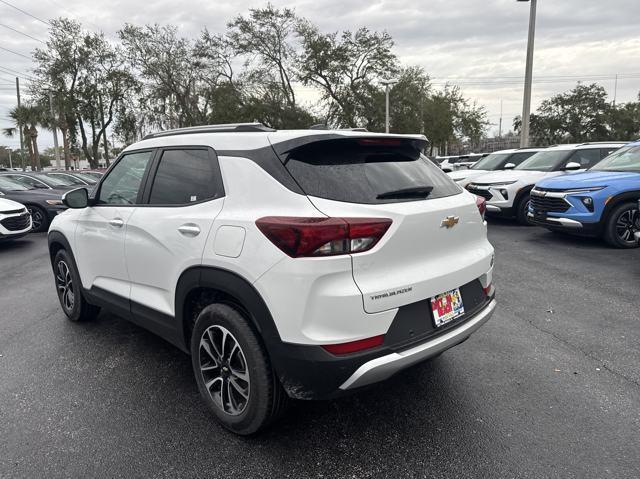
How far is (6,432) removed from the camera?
274 centimetres

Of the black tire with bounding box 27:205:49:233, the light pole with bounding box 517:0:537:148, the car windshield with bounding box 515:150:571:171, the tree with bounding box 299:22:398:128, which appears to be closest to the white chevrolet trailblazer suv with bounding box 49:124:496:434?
the car windshield with bounding box 515:150:571:171

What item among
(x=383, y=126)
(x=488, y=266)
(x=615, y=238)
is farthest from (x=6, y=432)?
(x=383, y=126)

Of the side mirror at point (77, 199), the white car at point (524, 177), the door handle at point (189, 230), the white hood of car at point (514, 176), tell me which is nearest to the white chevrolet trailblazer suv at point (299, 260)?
the door handle at point (189, 230)

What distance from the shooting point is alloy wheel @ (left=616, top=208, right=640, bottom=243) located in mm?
7332

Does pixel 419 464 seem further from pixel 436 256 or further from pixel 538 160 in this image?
pixel 538 160

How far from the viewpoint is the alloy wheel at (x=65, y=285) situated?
179 inches

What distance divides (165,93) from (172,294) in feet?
112

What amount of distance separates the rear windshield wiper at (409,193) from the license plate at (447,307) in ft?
1.93

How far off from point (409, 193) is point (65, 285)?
3.79 m

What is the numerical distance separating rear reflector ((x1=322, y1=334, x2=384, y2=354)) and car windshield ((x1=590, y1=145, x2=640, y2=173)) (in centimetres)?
741

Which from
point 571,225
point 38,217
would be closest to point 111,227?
point 571,225

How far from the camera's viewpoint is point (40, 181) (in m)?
13.4

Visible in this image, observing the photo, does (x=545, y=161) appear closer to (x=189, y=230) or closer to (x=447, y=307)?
(x=447, y=307)

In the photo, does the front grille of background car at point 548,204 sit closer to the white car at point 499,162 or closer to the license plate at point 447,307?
the white car at point 499,162
